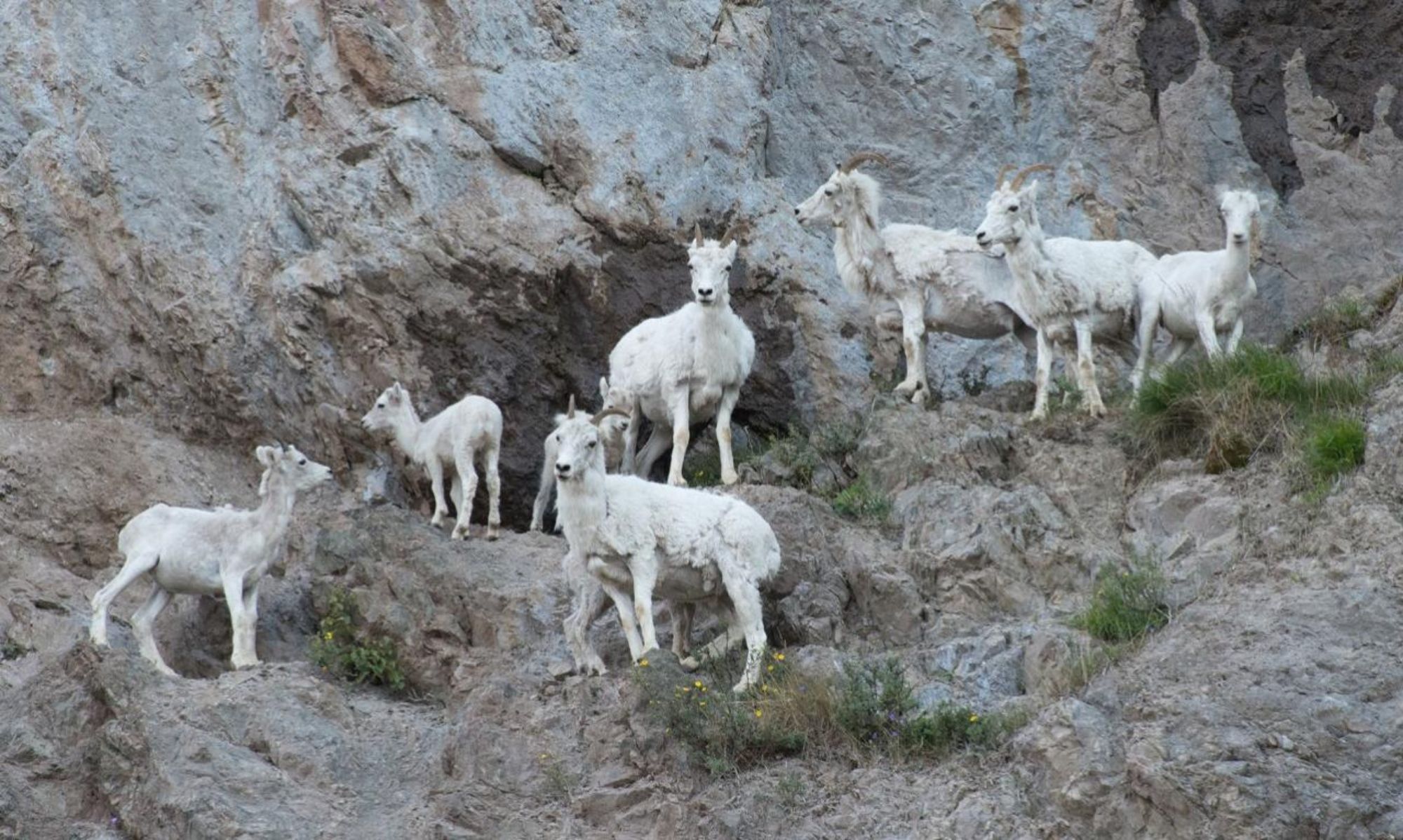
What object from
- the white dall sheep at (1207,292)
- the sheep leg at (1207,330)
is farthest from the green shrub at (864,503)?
the sheep leg at (1207,330)

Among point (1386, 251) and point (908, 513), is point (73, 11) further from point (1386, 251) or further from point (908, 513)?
point (1386, 251)

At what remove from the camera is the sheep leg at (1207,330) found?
14.3 meters

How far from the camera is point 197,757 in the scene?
11.0 meters

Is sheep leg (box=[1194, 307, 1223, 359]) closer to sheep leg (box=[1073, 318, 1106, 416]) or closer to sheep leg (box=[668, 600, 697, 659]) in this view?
sheep leg (box=[1073, 318, 1106, 416])

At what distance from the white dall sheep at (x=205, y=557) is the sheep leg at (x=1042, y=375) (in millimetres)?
5860

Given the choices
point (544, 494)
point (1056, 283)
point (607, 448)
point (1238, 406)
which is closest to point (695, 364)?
point (607, 448)

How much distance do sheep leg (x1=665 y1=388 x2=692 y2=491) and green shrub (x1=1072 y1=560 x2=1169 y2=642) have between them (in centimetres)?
374

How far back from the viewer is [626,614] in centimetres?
1194

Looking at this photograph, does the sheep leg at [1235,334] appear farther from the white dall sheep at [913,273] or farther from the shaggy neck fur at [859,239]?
the shaggy neck fur at [859,239]

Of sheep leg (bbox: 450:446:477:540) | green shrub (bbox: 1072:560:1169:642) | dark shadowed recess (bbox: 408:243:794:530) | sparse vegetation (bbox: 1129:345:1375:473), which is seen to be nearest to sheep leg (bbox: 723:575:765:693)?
green shrub (bbox: 1072:560:1169:642)

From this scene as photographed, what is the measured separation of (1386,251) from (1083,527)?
5898 millimetres

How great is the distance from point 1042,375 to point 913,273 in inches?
63.3

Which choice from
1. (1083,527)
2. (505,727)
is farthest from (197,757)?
(1083,527)

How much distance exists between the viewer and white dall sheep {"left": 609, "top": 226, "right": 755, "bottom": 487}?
1436cm
